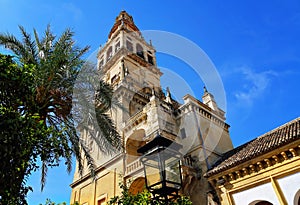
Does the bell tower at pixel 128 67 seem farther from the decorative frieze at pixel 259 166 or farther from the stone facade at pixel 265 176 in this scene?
the stone facade at pixel 265 176

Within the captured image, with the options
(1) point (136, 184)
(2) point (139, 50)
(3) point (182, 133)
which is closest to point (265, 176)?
(3) point (182, 133)

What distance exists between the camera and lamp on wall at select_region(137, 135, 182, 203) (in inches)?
210

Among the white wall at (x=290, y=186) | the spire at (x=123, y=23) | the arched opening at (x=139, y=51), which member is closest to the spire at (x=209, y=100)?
the white wall at (x=290, y=186)

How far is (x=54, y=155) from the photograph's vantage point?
23.9 ft

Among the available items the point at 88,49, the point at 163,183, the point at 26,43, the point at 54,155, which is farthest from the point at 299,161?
the point at 26,43

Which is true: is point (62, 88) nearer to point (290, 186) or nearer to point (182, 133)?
point (182, 133)

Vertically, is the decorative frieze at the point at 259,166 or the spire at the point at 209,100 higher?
the spire at the point at 209,100

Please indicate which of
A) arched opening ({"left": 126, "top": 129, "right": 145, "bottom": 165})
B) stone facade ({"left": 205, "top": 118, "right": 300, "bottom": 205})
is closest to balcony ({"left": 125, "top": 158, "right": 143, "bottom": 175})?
arched opening ({"left": 126, "top": 129, "right": 145, "bottom": 165})

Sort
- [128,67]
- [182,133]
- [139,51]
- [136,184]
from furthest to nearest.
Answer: [139,51]
[128,67]
[182,133]
[136,184]

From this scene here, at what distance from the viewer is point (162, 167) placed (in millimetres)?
5441

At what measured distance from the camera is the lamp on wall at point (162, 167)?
5330mm

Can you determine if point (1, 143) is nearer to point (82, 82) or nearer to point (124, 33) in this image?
point (82, 82)

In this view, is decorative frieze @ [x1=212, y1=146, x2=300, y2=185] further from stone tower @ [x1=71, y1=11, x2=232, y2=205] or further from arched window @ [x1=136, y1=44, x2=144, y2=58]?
arched window @ [x1=136, y1=44, x2=144, y2=58]

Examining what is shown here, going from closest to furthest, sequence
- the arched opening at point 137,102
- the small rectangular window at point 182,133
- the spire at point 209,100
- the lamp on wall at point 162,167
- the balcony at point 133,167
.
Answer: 1. the lamp on wall at point 162,167
2. the balcony at point 133,167
3. the small rectangular window at point 182,133
4. the spire at point 209,100
5. the arched opening at point 137,102
